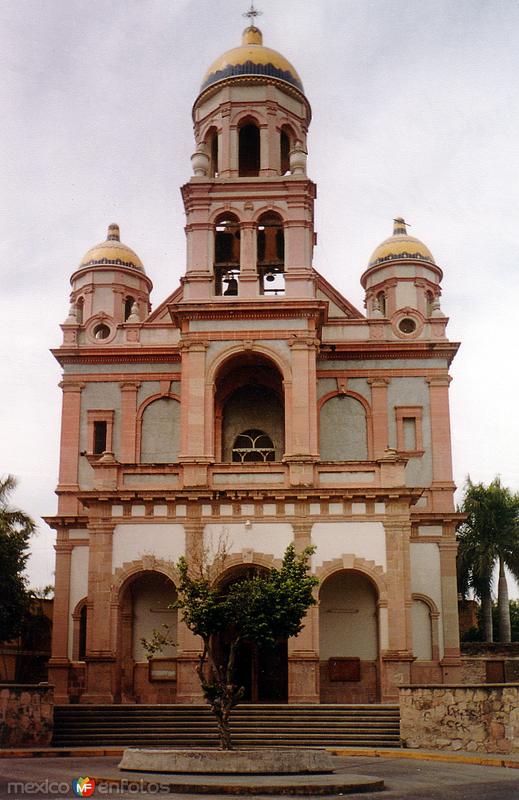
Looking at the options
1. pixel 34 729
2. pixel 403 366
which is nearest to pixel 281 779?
pixel 34 729

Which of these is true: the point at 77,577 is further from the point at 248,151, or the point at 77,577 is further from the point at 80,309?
the point at 248,151

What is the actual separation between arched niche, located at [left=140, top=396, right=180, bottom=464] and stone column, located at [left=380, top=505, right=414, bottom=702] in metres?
10.6

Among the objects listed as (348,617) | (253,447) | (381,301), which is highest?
(381,301)

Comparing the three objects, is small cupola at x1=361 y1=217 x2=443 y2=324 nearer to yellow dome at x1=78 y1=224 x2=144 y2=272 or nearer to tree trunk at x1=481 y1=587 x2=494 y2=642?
yellow dome at x1=78 y1=224 x2=144 y2=272

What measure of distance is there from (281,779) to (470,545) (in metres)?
35.1

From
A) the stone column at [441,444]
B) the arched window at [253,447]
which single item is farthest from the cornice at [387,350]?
the arched window at [253,447]

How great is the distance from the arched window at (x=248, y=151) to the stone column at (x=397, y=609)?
642 inches

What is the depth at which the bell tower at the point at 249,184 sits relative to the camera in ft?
128

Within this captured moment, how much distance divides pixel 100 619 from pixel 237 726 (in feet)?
20.1

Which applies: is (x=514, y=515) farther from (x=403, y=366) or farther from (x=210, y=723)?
(x=210, y=723)

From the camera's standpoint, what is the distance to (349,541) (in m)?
34.2

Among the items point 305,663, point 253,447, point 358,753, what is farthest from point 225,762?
point 253,447

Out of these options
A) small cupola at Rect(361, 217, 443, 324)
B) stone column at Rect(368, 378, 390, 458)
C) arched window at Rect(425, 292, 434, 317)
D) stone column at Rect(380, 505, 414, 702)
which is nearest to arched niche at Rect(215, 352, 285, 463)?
stone column at Rect(368, 378, 390, 458)

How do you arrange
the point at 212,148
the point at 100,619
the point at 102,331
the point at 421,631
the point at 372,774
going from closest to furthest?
the point at 372,774, the point at 100,619, the point at 421,631, the point at 212,148, the point at 102,331
